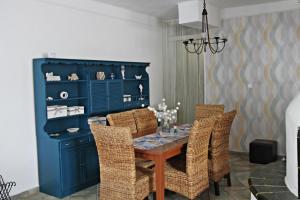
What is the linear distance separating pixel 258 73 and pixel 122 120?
9.80 ft

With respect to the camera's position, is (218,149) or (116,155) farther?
(218,149)

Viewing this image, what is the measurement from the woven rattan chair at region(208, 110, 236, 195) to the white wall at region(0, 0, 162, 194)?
2384mm

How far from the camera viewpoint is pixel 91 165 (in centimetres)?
438

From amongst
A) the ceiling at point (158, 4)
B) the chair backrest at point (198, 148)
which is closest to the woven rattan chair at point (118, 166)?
the chair backrest at point (198, 148)

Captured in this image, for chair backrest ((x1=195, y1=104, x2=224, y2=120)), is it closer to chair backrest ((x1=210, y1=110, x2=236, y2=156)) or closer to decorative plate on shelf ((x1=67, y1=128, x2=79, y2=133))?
chair backrest ((x1=210, y1=110, x2=236, y2=156))

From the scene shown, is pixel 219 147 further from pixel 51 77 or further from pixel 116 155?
pixel 51 77

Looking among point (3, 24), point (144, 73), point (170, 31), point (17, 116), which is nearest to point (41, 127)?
point (17, 116)

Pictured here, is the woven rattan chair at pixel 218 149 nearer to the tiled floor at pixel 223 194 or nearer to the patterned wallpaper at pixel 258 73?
the tiled floor at pixel 223 194

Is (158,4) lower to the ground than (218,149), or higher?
higher

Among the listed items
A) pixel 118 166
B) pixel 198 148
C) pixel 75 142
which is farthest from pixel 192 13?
pixel 118 166

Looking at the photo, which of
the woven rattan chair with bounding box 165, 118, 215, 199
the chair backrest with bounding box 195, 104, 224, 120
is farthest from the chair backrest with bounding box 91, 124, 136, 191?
the chair backrest with bounding box 195, 104, 224, 120

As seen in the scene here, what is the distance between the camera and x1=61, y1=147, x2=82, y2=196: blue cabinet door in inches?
156

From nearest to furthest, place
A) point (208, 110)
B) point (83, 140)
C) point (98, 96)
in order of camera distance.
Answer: point (83, 140), point (98, 96), point (208, 110)

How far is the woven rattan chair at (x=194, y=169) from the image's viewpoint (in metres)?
3.30
